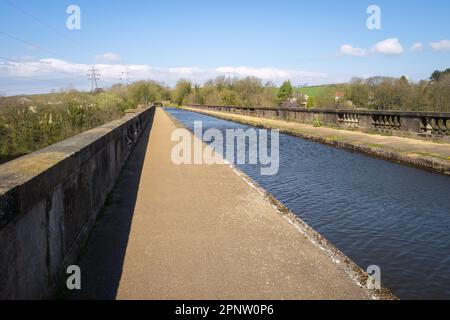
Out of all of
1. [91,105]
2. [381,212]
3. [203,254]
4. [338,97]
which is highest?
[338,97]

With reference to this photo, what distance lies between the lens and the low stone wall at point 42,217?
276cm

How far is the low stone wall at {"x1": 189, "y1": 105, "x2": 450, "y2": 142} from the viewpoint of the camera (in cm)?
1535

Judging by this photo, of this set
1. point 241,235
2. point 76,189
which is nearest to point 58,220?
point 76,189

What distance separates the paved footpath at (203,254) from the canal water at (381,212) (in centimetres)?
92

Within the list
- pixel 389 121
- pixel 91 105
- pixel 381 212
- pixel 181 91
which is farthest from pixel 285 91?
pixel 381 212

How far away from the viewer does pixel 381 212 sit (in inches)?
298

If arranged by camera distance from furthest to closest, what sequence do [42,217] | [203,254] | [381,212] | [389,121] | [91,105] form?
[91,105] → [389,121] → [381,212] → [203,254] → [42,217]

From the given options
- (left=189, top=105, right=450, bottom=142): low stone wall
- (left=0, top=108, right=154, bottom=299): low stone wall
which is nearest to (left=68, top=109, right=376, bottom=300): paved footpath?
(left=0, top=108, right=154, bottom=299): low stone wall

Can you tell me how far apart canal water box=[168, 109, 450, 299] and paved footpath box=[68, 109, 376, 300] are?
923 mm

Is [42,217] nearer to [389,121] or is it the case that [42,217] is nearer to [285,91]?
[389,121]

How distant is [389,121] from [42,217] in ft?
58.6

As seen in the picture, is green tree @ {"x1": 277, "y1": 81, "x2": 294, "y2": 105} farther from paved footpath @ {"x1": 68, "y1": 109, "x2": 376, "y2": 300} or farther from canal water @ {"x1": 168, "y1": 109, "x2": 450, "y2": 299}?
paved footpath @ {"x1": 68, "y1": 109, "x2": 376, "y2": 300}

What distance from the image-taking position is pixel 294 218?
6.38 metres

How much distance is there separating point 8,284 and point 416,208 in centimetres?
699
